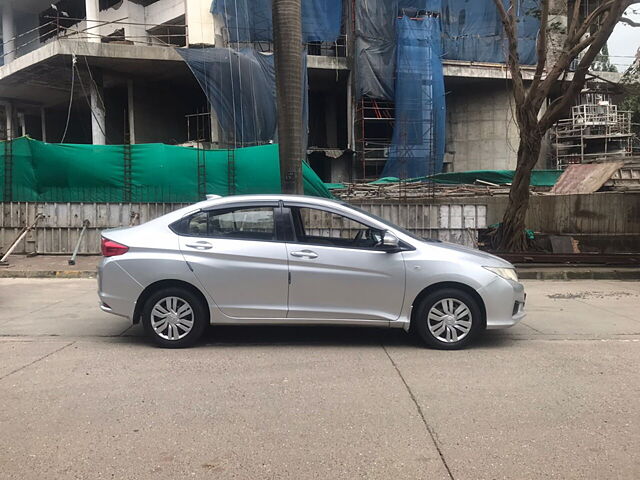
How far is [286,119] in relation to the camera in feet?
34.9

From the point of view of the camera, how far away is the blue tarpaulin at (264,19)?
24.6 metres

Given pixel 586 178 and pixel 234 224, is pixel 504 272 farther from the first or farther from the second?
pixel 586 178

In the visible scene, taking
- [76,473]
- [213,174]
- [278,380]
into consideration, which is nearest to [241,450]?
[76,473]

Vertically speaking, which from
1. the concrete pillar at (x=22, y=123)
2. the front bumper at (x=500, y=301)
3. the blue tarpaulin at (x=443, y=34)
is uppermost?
the blue tarpaulin at (x=443, y=34)

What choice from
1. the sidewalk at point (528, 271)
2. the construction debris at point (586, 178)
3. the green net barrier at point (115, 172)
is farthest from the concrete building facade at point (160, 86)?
the sidewalk at point (528, 271)

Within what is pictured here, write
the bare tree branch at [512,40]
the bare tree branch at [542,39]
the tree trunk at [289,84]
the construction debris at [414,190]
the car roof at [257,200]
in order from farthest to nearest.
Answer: the construction debris at [414,190]
the bare tree branch at [512,40]
the bare tree branch at [542,39]
the tree trunk at [289,84]
the car roof at [257,200]

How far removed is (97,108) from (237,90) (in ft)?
27.5

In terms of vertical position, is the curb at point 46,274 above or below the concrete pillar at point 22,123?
below

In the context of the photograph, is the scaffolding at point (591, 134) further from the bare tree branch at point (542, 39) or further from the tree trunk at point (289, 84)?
the tree trunk at point (289, 84)

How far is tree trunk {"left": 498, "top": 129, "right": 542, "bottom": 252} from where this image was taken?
42.8 ft

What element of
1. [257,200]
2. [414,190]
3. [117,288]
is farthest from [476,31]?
[117,288]

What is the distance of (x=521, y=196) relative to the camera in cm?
1323

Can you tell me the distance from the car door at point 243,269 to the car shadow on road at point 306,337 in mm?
525

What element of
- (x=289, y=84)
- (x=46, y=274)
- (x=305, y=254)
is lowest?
(x=46, y=274)
